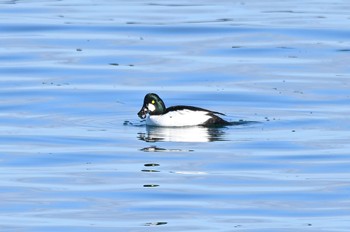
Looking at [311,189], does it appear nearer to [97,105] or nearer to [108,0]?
[97,105]

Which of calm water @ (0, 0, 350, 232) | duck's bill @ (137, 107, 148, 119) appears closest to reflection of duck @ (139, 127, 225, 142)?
calm water @ (0, 0, 350, 232)

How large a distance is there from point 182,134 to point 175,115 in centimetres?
68

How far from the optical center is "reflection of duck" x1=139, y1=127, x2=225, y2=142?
2020 centimetres

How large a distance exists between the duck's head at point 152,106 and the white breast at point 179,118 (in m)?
0.07

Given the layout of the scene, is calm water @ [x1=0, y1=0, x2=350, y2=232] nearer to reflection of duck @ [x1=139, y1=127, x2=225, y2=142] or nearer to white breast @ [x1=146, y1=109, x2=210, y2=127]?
reflection of duck @ [x1=139, y1=127, x2=225, y2=142]

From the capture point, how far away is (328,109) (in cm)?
2228

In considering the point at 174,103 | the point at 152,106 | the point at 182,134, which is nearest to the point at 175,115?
the point at 152,106

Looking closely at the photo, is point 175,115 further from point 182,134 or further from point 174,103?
point 174,103

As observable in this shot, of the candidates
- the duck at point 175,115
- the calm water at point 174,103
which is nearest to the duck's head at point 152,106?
the duck at point 175,115

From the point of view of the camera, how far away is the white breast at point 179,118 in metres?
21.3

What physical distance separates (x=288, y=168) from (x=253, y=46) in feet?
41.6

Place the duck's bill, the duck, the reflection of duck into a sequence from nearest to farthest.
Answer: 1. the reflection of duck
2. the duck
3. the duck's bill

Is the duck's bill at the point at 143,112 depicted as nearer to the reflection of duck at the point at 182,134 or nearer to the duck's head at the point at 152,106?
the duck's head at the point at 152,106

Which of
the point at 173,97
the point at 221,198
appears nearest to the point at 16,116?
the point at 173,97
